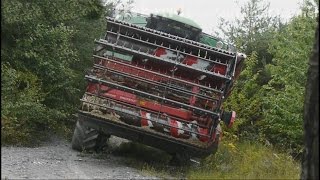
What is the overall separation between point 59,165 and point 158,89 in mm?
1986

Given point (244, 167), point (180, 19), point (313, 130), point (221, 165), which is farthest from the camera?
point (180, 19)

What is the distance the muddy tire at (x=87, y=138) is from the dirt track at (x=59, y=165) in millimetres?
177

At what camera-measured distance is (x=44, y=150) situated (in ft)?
32.7

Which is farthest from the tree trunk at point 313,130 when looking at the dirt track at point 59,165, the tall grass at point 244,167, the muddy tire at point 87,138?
the muddy tire at point 87,138

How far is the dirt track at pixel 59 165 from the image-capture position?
7.27 meters

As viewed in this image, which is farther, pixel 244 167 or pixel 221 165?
pixel 221 165

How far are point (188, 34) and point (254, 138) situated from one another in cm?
586

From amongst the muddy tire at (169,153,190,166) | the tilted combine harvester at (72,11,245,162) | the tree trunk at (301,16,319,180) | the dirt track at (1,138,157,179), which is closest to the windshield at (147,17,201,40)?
the tilted combine harvester at (72,11,245,162)

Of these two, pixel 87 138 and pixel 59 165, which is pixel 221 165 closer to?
pixel 87 138

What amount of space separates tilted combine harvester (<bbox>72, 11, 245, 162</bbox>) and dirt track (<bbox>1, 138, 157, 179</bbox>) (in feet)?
1.89

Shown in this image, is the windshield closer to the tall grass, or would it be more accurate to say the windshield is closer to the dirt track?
the tall grass

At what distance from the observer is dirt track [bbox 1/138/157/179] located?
7.27 m

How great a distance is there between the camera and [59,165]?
319 inches

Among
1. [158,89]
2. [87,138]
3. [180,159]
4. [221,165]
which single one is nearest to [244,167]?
[221,165]
